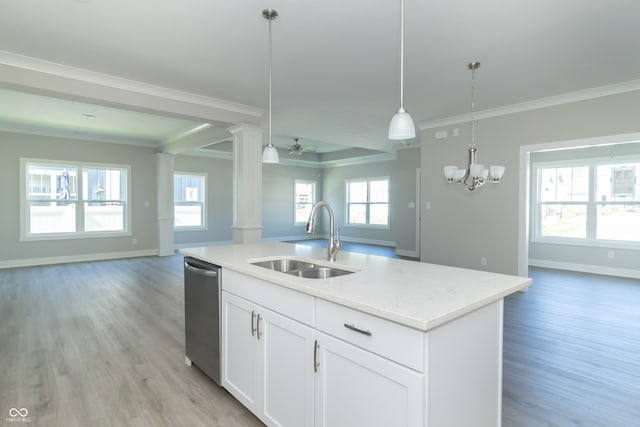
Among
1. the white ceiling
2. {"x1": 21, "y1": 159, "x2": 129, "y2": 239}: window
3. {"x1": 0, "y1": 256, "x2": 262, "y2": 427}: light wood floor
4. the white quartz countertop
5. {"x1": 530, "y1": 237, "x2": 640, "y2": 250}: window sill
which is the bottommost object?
{"x1": 0, "y1": 256, "x2": 262, "y2": 427}: light wood floor

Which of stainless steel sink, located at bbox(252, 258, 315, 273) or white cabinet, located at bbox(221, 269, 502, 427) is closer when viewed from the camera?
white cabinet, located at bbox(221, 269, 502, 427)

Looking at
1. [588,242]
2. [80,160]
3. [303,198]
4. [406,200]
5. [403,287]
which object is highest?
[80,160]

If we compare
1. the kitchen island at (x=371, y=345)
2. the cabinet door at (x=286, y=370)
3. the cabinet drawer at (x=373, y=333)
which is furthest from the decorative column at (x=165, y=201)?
the cabinet drawer at (x=373, y=333)

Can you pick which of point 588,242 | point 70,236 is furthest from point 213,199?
point 588,242

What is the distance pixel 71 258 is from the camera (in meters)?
6.96

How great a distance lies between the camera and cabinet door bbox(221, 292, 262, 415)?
1.90m

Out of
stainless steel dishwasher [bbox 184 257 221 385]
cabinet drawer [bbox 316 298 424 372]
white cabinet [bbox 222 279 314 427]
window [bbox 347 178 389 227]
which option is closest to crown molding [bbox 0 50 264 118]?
stainless steel dishwasher [bbox 184 257 221 385]

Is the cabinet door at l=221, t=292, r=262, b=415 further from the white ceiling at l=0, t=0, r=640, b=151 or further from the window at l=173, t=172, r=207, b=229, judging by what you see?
the window at l=173, t=172, r=207, b=229

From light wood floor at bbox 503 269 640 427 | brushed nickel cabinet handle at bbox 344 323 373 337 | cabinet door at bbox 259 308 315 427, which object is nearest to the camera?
brushed nickel cabinet handle at bbox 344 323 373 337

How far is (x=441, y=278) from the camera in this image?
1.70 meters

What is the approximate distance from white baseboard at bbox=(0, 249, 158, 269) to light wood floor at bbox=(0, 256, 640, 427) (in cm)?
Answer: 205

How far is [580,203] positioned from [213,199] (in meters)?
8.43

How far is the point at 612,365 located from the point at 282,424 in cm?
267

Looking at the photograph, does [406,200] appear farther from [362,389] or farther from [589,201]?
[362,389]
